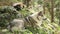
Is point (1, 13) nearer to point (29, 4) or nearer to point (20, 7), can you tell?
point (20, 7)

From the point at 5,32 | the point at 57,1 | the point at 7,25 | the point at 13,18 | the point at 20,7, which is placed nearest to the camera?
the point at 5,32

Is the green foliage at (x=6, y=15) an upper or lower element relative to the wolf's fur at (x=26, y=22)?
upper

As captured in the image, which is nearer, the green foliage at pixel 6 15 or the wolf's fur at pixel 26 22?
the wolf's fur at pixel 26 22

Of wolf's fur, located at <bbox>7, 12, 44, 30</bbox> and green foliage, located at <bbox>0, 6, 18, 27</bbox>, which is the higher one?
green foliage, located at <bbox>0, 6, 18, 27</bbox>

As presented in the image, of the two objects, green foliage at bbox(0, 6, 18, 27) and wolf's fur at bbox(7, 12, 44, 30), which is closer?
wolf's fur at bbox(7, 12, 44, 30)

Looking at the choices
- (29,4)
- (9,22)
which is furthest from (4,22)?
(29,4)

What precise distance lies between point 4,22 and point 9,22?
0.33 metres

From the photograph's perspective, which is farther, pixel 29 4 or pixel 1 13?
pixel 29 4

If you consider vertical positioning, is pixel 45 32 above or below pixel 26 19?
below

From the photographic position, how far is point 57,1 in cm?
1759

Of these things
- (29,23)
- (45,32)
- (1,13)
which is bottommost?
(45,32)

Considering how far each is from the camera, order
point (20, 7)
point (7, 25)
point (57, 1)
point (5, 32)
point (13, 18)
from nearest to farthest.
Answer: point (5, 32) → point (7, 25) → point (13, 18) → point (20, 7) → point (57, 1)

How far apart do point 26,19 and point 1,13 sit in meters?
1.74

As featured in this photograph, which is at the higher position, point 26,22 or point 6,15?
point 6,15
